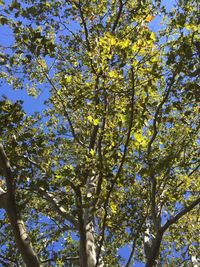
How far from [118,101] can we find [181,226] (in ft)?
23.0

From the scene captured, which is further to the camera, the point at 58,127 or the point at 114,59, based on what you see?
Result: the point at 58,127

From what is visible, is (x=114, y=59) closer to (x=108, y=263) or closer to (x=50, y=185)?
(x=50, y=185)

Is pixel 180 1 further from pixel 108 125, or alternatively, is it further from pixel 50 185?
pixel 50 185

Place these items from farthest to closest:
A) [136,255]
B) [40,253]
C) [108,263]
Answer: [136,255] → [108,263] → [40,253]

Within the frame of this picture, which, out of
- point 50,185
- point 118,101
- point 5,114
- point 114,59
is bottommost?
point 50,185

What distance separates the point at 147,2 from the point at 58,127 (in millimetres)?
5203

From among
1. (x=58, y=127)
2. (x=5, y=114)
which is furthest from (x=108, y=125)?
(x=58, y=127)

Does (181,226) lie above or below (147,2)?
below

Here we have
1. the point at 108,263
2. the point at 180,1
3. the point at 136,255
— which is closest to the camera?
the point at 180,1

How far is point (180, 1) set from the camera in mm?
7719

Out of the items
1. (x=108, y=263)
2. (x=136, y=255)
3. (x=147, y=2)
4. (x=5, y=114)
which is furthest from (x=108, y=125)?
(x=136, y=255)

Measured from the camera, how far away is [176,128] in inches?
365

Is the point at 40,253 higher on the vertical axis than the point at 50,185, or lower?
higher

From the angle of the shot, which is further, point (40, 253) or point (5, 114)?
point (40, 253)
